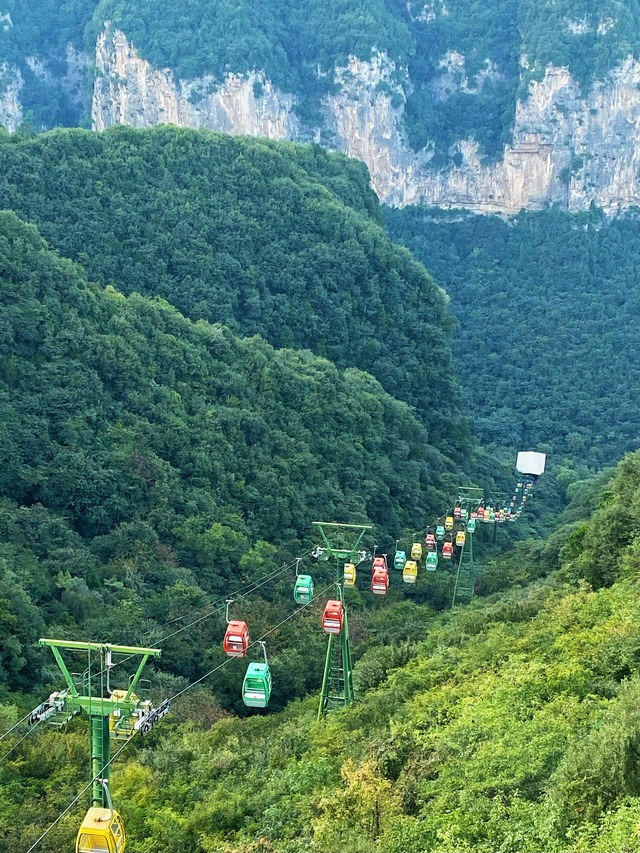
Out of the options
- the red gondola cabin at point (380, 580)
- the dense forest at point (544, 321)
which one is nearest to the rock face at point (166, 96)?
the dense forest at point (544, 321)

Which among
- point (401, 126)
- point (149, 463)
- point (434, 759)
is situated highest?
point (401, 126)

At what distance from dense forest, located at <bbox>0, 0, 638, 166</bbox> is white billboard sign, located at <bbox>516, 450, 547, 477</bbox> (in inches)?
2035

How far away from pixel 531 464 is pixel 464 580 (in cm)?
2647

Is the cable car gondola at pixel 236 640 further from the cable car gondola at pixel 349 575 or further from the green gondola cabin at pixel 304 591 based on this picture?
the cable car gondola at pixel 349 575

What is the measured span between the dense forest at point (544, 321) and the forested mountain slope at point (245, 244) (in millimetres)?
13371

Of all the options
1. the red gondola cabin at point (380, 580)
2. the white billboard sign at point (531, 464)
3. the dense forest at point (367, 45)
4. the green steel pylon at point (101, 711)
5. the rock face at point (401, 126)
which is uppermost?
the dense forest at point (367, 45)

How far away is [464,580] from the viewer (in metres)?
56.2

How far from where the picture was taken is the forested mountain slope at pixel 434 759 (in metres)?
20.8

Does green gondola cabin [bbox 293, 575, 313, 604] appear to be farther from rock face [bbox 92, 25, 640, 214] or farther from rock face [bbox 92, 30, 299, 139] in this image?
rock face [bbox 92, 30, 299, 139]

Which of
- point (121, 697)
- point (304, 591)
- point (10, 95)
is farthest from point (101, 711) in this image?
point (10, 95)

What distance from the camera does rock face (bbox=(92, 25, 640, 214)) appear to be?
119188mm

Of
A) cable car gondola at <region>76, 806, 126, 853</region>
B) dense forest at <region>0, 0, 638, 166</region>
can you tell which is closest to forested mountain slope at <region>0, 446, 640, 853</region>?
cable car gondola at <region>76, 806, 126, 853</region>

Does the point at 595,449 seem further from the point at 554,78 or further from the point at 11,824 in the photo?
the point at 11,824

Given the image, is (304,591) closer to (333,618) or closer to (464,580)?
(333,618)
